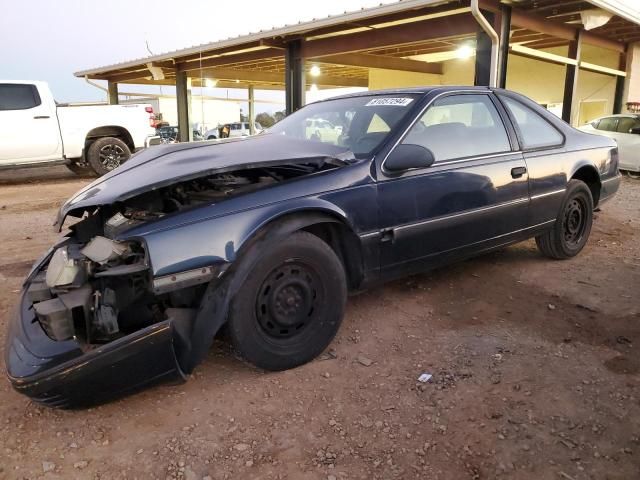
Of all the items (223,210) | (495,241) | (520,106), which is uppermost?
(520,106)

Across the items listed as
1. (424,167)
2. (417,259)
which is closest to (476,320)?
(417,259)

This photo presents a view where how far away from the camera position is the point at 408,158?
3121mm

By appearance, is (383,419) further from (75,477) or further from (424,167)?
(424,167)

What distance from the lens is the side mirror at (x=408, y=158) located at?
123 inches

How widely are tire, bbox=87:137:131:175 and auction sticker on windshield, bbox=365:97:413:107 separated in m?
7.95

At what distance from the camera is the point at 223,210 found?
99.3 inches

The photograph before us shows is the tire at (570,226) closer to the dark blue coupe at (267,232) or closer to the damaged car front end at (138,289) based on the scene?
the dark blue coupe at (267,232)

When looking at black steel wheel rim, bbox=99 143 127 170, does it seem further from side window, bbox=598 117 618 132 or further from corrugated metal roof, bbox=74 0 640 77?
side window, bbox=598 117 618 132

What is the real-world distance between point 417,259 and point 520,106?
180 centimetres

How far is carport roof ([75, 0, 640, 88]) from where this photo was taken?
8.88 metres

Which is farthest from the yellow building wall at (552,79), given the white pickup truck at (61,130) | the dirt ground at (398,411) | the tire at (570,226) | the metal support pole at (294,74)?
the dirt ground at (398,411)

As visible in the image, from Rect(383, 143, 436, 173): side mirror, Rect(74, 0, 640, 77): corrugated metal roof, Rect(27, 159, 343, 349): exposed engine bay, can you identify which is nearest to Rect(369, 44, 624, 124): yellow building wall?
Rect(74, 0, 640, 77): corrugated metal roof

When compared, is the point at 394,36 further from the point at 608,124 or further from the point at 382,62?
the point at 608,124

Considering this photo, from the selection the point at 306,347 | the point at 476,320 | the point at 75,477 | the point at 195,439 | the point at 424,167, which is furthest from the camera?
the point at 476,320
